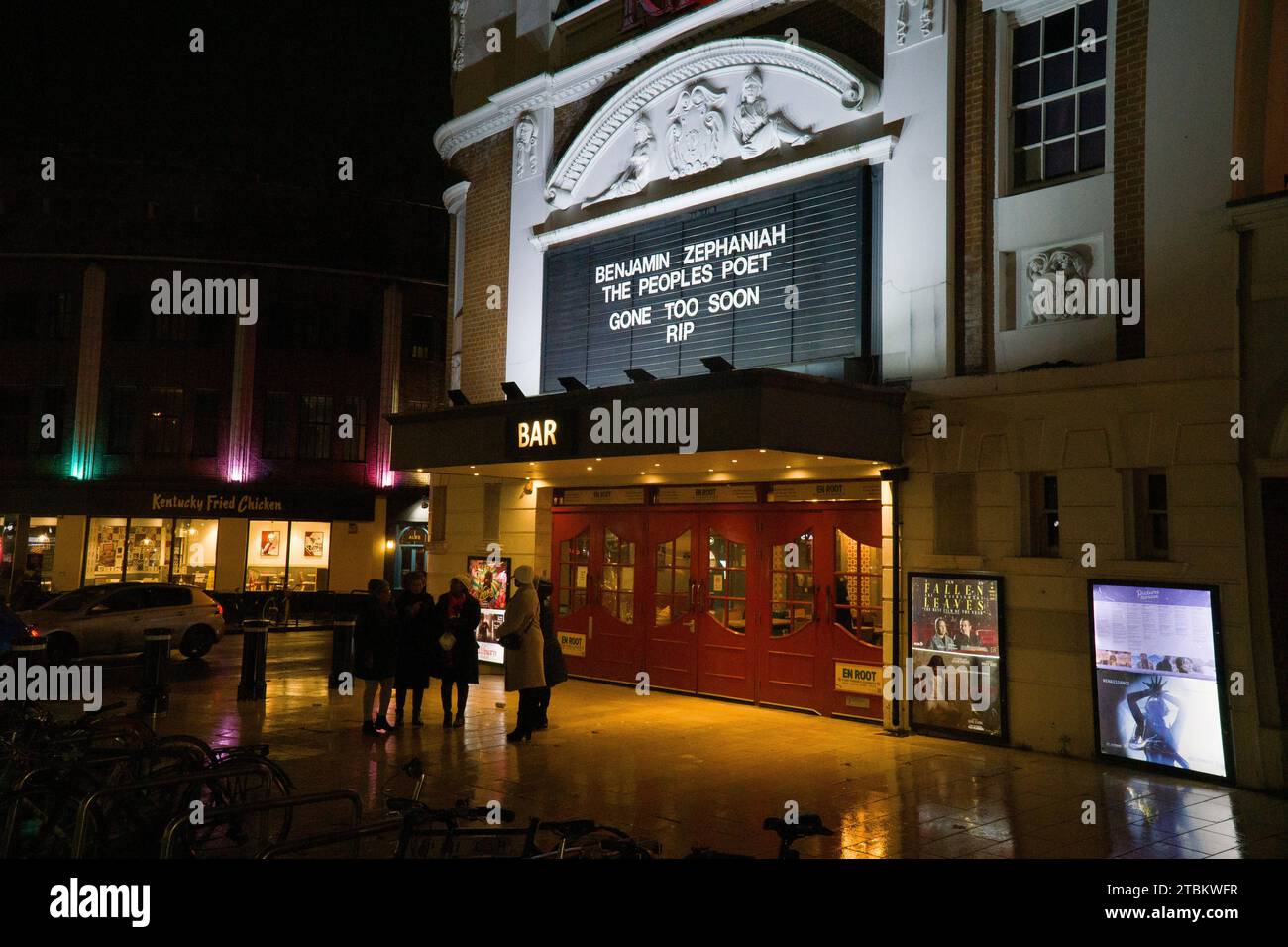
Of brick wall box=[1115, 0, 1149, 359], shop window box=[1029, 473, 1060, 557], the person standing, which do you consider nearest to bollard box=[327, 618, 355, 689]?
the person standing

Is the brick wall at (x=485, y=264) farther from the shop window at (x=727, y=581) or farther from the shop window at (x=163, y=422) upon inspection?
the shop window at (x=163, y=422)

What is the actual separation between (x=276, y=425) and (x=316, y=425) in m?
1.23

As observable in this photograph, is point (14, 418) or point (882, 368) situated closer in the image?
point (882, 368)

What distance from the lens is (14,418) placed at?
31.1m

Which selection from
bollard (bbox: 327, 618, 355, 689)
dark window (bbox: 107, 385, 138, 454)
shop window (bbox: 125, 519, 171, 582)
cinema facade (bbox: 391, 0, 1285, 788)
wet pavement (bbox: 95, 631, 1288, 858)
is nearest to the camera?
wet pavement (bbox: 95, 631, 1288, 858)

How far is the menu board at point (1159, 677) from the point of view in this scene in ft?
31.2

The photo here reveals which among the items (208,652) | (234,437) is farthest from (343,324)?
(208,652)

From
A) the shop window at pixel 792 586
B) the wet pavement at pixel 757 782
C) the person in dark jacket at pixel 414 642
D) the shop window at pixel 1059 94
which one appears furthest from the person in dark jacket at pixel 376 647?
the shop window at pixel 1059 94

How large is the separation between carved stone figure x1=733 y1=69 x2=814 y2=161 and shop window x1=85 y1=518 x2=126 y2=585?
83.0 feet

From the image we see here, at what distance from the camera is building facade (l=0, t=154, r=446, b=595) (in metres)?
30.9

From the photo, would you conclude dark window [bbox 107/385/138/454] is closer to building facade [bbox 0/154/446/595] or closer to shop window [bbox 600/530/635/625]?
building facade [bbox 0/154/446/595]

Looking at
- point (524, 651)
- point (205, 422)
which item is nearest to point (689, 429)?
point (524, 651)

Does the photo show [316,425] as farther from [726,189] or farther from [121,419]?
[726,189]

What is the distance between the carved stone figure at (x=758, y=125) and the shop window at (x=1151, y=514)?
6479 millimetres
